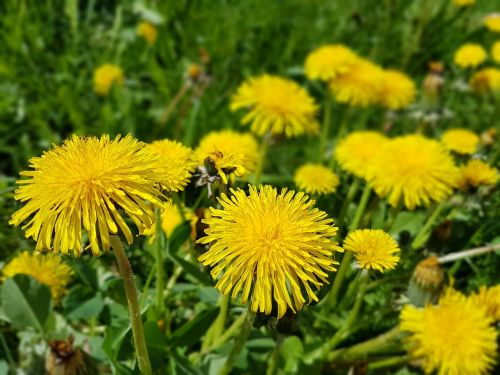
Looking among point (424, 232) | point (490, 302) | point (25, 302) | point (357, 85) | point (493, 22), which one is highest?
point (493, 22)

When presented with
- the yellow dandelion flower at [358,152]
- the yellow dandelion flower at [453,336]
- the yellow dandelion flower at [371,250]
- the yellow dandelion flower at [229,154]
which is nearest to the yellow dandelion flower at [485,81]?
the yellow dandelion flower at [358,152]

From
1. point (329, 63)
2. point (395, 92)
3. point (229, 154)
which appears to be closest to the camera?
point (229, 154)

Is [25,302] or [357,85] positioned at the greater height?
[357,85]

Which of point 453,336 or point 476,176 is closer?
point 453,336

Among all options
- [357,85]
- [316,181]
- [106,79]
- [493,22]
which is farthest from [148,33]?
[493,22]

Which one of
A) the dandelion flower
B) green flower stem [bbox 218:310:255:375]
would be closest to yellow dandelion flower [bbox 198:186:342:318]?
green flower stem [bbox 218:310:255:375]

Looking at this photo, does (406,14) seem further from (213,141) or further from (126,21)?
(213,141)

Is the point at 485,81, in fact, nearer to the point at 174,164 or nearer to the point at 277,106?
the point at 277,106

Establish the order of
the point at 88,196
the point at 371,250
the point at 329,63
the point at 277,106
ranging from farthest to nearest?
the point at 329,63, the point at 277,106, the point at 371,250, the point at 88,196
